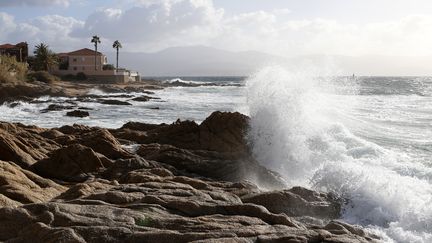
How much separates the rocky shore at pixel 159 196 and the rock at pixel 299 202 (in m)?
0.02

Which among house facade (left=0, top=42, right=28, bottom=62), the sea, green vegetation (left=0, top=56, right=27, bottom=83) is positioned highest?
house facade (left=0, top=42, right=28, bottom=62)

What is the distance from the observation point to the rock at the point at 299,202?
9.52 meters

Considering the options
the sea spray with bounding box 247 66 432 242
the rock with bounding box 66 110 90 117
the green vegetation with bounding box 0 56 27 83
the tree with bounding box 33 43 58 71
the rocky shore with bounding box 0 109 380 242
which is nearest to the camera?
the rocky shore with bounding box 0 109 380 242

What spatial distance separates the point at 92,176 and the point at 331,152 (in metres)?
9.19

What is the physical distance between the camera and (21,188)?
9.28 m

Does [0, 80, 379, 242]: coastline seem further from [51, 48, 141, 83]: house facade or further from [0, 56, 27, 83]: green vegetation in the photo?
[51, 48, 141, 83]: house facade

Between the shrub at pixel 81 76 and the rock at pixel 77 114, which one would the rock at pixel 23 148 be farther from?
the shrub at pixel 81 76

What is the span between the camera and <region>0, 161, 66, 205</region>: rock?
8.72m

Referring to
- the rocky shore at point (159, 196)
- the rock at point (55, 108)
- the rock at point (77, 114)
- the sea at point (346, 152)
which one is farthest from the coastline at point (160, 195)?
the rock at point (55, 108)

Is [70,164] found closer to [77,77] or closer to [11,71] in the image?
[11,71]

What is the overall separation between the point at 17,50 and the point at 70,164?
78485 millimetres

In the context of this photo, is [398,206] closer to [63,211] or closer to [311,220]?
[311,220]

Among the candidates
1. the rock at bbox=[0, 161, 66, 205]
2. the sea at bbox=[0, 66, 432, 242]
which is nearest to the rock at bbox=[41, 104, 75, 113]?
the sea at bbox=[0, 66, 432, 242]

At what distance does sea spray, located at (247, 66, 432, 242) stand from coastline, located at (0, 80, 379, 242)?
87 centimetres
